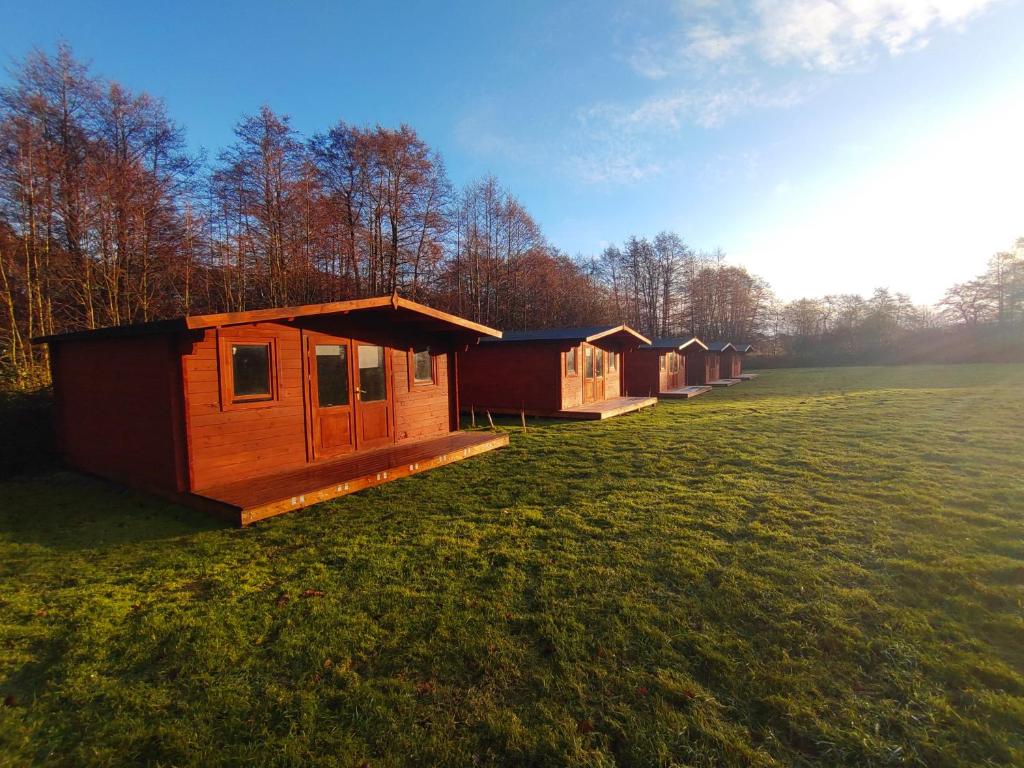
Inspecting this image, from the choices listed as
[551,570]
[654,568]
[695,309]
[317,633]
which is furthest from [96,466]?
[695,309]

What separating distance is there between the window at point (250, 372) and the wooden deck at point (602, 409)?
335 inches

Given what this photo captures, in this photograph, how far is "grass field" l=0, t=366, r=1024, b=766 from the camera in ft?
7.38

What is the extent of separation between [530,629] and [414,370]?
6.74 m

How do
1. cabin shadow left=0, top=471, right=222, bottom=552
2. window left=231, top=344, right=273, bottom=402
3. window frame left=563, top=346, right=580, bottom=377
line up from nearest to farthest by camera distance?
1. cabin shadow left=0, top=471, right=222, bottom=552
2. window left=231, top=344, right=273, bottom=402
3. window frame left=563, top=346, right=580, bottom=377

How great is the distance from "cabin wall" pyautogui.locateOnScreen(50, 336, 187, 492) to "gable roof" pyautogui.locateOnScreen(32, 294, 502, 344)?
23 centimetres

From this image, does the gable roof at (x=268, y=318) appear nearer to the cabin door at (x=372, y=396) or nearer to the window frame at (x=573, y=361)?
the cabin door at (x=372, y=396)

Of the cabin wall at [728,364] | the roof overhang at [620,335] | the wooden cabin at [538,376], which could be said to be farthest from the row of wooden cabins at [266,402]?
the cabin wall at [728,364]

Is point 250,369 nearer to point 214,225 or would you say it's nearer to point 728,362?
point 214,225

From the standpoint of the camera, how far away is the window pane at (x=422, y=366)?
928 centimetres

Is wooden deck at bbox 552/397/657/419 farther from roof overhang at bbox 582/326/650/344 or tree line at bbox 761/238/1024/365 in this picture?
tree line at bbox 761/238/1024/365

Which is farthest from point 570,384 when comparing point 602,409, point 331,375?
point 331,375

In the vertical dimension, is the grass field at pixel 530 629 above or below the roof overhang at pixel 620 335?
below

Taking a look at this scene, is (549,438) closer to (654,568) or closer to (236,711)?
(654,568)

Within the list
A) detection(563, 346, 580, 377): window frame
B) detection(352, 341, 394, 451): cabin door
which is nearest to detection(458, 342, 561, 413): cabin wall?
detection(563, 346, 580, 377): window frame
